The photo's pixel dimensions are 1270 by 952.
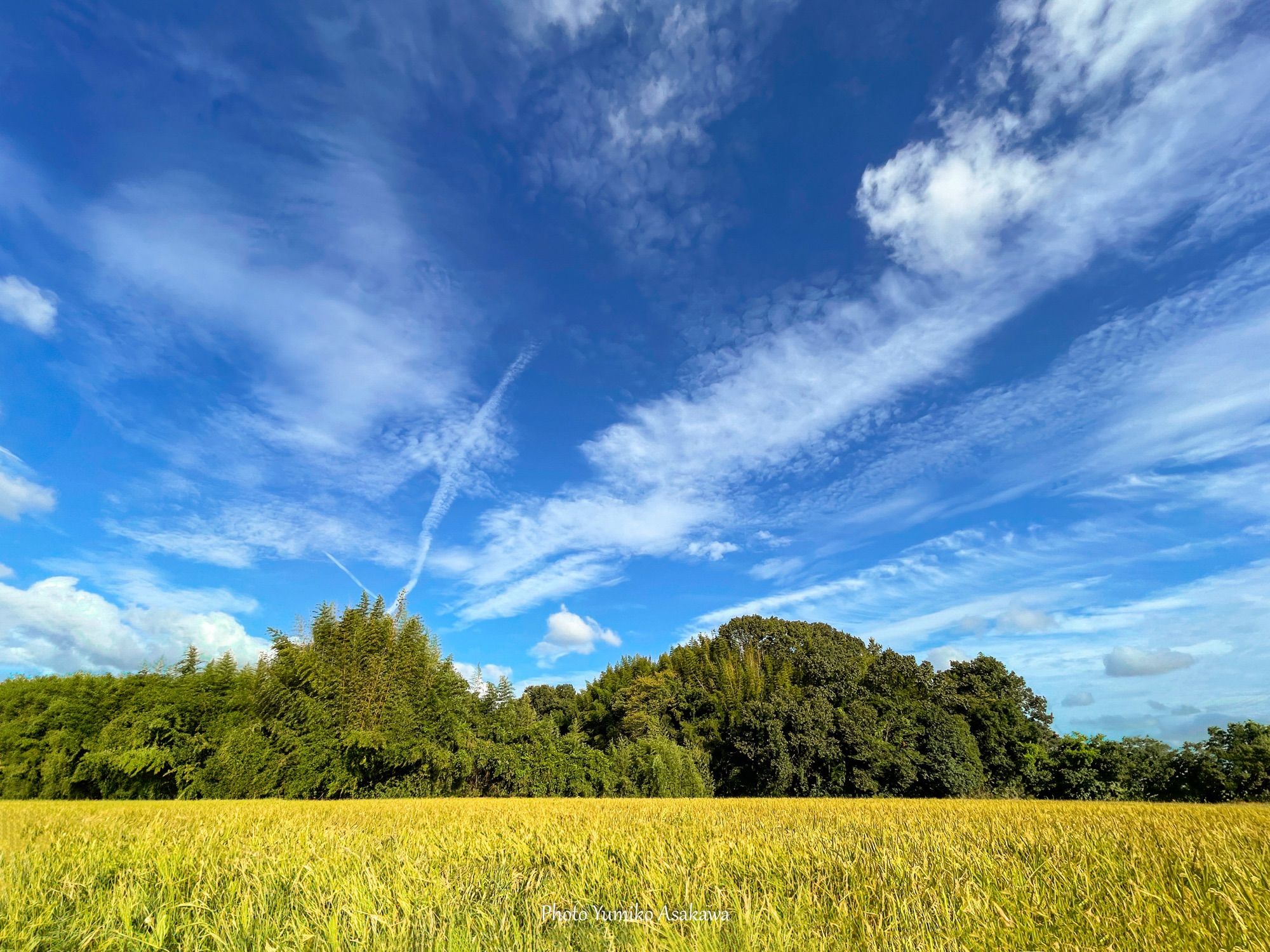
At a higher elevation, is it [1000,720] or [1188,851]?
[1000,720]

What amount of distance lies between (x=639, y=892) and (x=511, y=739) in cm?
2676

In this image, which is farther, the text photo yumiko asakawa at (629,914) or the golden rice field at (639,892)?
the text photo yumiko asakawa at (629,914)

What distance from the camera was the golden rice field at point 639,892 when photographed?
2.72m

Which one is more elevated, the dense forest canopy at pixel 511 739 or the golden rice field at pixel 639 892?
the dense forest canopy at pixel 511 739

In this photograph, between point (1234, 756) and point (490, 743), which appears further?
point (1234, 756)

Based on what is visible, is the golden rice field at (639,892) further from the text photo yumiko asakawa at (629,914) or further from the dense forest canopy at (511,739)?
the dense forest canopy at (511,739)

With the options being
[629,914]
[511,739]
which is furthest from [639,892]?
[511,739]

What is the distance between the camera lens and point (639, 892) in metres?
3.34

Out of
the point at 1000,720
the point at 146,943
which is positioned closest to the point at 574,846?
the point at 146,943

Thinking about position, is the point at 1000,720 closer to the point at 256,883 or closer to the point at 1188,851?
the point at 1188,851

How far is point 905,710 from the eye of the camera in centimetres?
3875

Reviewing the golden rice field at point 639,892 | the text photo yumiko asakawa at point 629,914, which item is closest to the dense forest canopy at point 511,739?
the golden rice field at point 639,892

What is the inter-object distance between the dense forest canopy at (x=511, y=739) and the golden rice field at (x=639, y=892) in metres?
20.7

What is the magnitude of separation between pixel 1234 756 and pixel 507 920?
43.3 m
